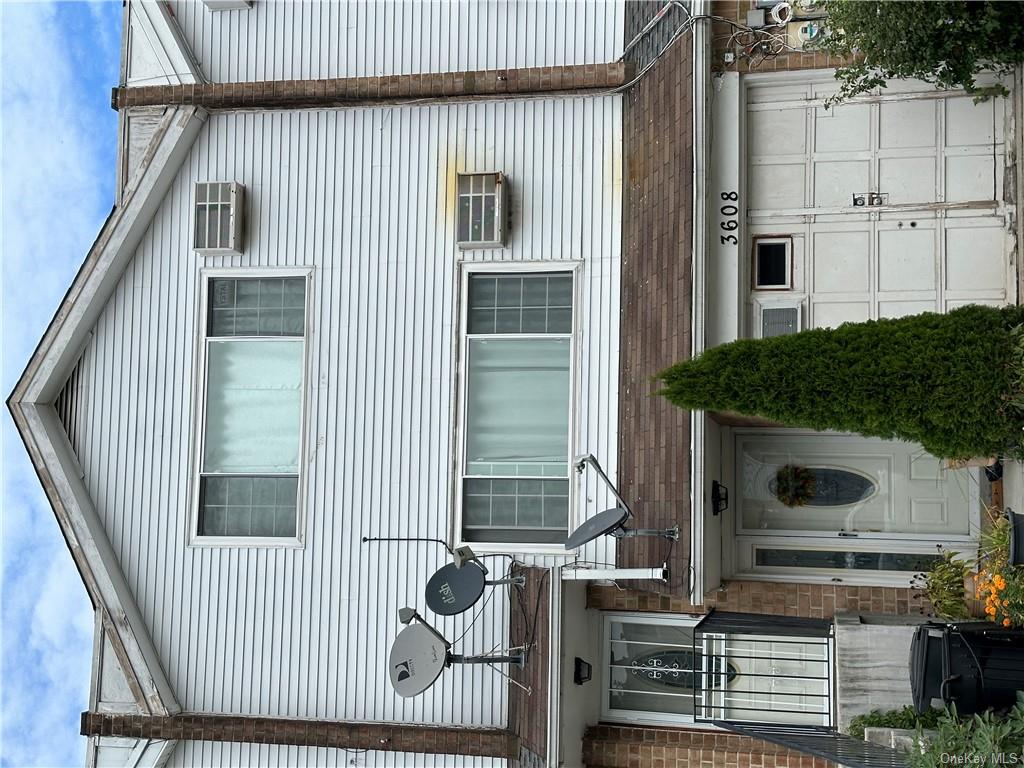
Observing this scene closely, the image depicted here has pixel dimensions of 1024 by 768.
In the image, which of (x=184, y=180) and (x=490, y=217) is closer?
(x=490, y=217)

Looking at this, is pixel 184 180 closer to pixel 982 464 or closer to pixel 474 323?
pixel 474 323

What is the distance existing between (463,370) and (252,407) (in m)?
2.69

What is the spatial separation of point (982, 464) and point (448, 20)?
7941 mm

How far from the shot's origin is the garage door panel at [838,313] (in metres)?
10.5

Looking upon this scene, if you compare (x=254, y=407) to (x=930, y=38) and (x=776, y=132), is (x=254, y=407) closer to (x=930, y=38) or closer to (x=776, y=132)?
(x=776, y=132)

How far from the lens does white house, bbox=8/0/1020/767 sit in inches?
420

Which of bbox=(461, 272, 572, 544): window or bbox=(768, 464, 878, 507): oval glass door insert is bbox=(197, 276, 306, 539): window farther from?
bbox=(768, 464, 878, 507): oval glass door insert

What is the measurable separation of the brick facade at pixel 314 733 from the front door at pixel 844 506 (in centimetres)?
372

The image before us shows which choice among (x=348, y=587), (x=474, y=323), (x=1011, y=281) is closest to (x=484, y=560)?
(x=348, y=587)

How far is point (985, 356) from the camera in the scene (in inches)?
346

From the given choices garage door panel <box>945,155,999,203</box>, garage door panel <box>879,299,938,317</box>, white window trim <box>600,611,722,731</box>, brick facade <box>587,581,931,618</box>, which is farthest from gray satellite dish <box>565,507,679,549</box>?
garage door panel <box>945,155,999,203</box>

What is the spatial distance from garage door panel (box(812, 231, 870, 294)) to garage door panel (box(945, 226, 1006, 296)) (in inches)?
33.0

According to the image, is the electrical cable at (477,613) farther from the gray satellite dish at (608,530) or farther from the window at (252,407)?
the window at (252,407)

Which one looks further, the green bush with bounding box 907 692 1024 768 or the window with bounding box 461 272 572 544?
the window with bounding box 461 272 572 544
